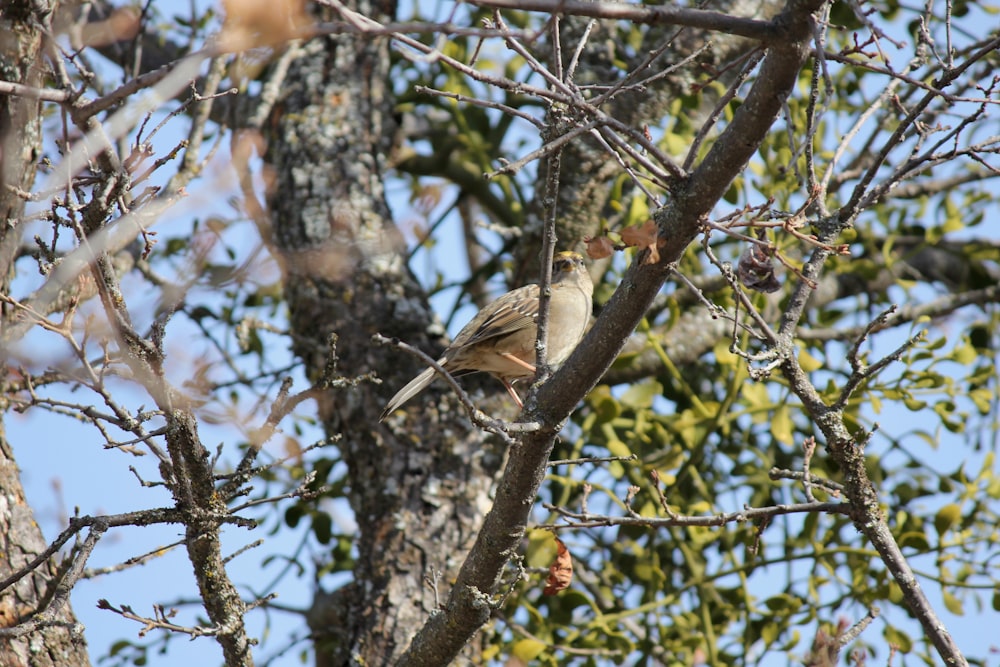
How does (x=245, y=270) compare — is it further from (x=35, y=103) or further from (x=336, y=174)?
(x=336, y=174)

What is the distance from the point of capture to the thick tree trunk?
4137 millimetres

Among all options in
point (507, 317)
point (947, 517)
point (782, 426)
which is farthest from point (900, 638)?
point (507, 317)

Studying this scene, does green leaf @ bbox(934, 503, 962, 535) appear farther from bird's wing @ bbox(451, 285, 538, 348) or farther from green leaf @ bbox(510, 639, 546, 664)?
bird's wing @ bbox(451, 285, 538, 348)

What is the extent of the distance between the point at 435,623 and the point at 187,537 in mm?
880

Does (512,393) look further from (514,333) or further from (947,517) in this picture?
(947,517)

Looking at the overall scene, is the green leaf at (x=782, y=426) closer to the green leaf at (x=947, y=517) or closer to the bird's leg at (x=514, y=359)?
the green leaf at (x=947, y=517)

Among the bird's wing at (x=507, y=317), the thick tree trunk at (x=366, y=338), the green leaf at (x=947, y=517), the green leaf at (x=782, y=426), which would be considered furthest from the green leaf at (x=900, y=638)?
the bird's wing at (x=507, y=317)

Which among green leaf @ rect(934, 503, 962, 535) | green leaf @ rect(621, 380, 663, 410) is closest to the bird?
green leaf @ rect(621, 380, 663, 410)

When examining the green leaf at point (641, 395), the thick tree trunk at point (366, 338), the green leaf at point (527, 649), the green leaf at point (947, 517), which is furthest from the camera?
the green leaf at point (641, 395)

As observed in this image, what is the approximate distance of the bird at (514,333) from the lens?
14.6ft

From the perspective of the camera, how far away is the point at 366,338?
455cm

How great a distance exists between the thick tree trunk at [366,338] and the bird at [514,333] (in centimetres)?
23

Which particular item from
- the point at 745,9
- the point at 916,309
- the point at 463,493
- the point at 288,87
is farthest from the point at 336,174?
the point at 916,309

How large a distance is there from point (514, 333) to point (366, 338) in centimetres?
68
